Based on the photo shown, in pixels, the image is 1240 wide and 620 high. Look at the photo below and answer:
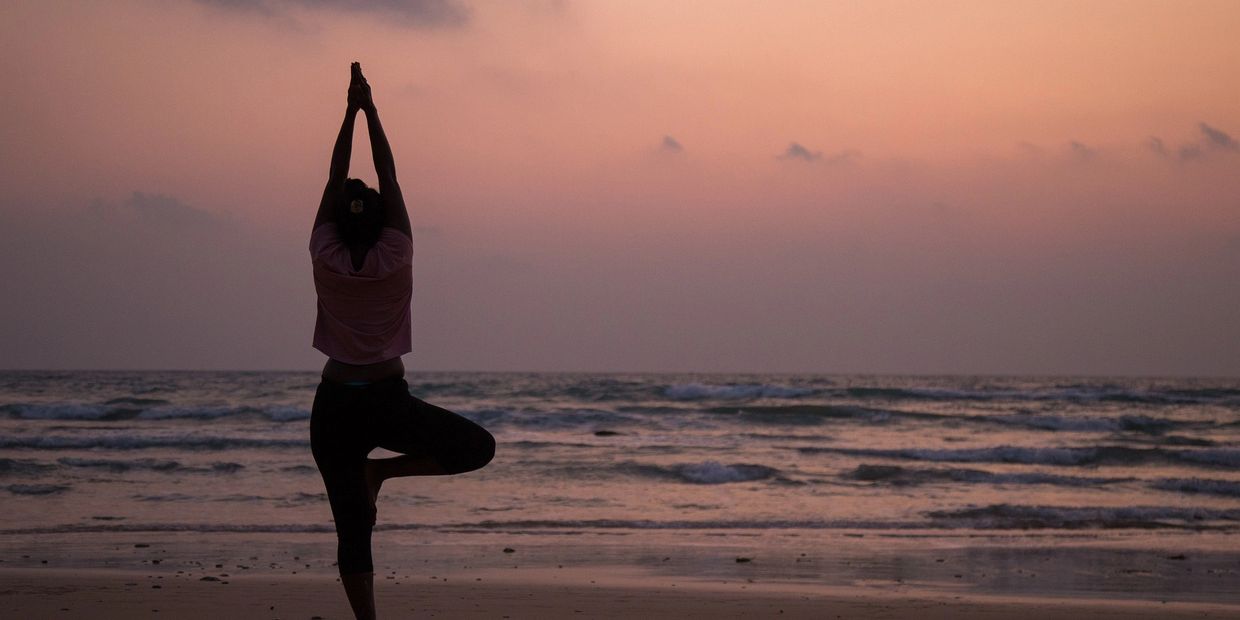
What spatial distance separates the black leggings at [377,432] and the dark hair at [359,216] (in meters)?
0.45

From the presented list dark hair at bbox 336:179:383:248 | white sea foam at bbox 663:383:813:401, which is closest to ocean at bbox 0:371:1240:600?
dark hair at bbox 336:179:383:248

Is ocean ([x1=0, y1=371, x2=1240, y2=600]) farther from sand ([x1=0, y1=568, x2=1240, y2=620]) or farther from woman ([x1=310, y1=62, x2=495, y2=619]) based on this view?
woman ([x1=310, y1=62, x2=495, y2=619])

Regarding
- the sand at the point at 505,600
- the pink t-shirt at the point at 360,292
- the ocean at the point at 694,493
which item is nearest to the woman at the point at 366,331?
the pink t-shirt at the point at 360,292

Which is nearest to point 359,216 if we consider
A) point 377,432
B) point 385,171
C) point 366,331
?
point 385,171

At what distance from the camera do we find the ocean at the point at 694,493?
8.67 metres

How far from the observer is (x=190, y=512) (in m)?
11.1

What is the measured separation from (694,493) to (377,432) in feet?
31.8

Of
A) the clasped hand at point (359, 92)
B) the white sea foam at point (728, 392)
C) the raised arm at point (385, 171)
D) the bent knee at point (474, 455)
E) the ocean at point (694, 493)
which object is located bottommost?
the ocean at point (694, 493)

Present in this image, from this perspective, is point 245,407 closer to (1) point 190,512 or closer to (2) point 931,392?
(1) point 190,512

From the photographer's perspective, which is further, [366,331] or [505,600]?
[505,600]

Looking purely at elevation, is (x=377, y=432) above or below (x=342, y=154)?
below

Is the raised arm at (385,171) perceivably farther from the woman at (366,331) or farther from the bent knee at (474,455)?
the bent knee at (474,455)

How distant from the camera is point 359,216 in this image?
11.6 feet

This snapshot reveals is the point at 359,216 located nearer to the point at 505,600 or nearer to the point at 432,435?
the point at 432,435
